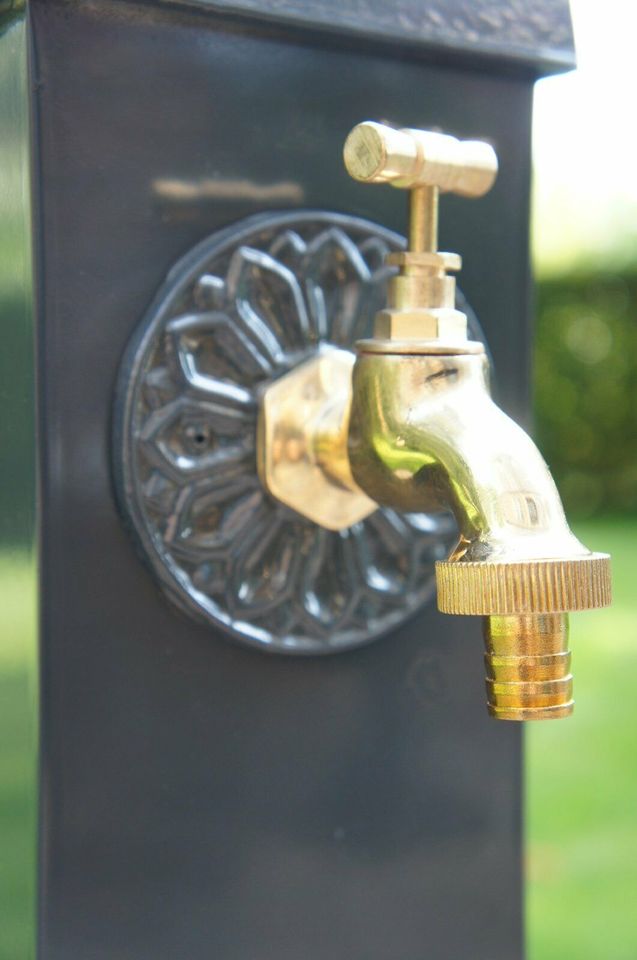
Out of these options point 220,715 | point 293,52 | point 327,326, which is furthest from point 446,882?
point 293,52

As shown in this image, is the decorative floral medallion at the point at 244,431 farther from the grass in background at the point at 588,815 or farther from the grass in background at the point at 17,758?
the grass in background at the point at 588,815

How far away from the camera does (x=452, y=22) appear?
61cm

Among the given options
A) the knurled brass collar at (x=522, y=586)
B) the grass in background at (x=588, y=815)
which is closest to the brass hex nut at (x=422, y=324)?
the knurled brass collar at (x=522, y=586)

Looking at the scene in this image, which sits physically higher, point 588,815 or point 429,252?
point 429,252

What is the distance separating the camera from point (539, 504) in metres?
0.50

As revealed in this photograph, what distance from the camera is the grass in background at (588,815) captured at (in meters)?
1.68

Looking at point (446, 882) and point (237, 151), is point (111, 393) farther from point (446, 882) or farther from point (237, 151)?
point (446, 882)

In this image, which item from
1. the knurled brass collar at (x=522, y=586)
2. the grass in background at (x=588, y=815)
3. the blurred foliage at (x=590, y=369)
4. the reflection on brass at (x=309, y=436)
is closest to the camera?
the knurled brass collar at (x=522, y=586)

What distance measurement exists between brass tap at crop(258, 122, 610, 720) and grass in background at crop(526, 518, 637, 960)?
0.90m

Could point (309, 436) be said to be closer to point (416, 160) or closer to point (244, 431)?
point (244, 431)

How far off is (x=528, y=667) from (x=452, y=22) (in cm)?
31

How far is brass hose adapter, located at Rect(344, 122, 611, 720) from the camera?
0.48m

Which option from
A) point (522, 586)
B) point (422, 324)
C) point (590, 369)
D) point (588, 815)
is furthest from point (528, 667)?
point (590, 369)

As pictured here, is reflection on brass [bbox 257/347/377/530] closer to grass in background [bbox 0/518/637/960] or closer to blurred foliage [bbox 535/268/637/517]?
grass in background [bbox 0/518/637/960]
